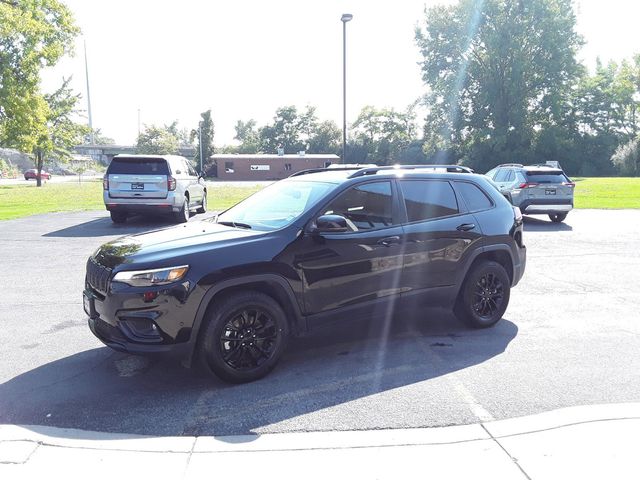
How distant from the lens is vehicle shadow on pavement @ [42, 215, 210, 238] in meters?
12.7

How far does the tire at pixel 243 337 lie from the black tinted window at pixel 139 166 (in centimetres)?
1049

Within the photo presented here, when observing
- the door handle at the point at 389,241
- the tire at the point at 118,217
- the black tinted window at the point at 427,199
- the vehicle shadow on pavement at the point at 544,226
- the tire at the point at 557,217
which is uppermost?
the black tinted window at the point at 427,199

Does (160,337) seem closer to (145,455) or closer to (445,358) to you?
(145,455)

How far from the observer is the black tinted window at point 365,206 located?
15.8 feet

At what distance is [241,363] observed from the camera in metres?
4.21

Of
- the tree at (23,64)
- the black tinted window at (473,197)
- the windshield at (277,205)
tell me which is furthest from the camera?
the tree at (23,64)

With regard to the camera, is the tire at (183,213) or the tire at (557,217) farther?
the tire at (557,217)

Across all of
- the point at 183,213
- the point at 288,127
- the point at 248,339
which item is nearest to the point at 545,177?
the point at 183,213

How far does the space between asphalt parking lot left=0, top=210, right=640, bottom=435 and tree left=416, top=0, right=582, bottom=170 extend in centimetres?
5311

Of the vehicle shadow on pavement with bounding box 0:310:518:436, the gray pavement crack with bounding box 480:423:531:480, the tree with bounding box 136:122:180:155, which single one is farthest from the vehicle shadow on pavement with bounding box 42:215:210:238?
the tree with bounding box 136:122:180:155

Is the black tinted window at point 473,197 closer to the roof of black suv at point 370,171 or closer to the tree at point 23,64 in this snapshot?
the roof of black suv at point 370,171

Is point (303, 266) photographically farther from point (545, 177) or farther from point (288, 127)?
point (288, 127)

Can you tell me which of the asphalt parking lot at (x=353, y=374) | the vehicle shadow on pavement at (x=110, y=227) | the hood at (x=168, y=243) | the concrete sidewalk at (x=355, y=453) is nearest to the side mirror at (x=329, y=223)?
the hood at (x=168, y=243)

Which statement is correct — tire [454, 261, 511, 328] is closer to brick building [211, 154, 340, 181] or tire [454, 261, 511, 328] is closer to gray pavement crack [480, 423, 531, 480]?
gray pavement crack [480, 423, 531, 480]
